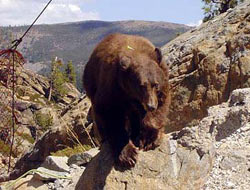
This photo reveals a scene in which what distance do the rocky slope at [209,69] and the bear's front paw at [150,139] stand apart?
4513mm

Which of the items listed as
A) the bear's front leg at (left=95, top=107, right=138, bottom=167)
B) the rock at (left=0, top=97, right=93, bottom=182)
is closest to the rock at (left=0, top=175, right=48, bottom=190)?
the bear's front leg at (left=95, top=107, right=138, bottom=167)

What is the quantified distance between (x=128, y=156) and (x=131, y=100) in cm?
86

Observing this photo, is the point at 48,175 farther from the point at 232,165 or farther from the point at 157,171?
the point at 232,165

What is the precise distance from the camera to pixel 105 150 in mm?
6188

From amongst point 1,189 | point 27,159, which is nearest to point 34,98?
point 27,159

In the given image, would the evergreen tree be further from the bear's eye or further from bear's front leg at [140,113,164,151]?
the bear's eye

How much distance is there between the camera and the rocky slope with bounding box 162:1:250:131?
10445 mm

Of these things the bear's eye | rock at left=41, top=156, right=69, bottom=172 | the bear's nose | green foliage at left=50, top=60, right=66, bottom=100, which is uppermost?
the bear's eye

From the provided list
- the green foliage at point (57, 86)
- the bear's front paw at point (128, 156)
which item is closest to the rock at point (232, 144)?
the bear's front paw at point (128, 156)

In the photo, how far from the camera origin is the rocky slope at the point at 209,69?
1045cm

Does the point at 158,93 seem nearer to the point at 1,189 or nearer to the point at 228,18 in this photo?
the point at 1,189

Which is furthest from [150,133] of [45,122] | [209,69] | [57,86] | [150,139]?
[57,86]

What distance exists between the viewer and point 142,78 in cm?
598

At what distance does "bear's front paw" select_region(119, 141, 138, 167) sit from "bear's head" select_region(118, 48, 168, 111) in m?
0.58
